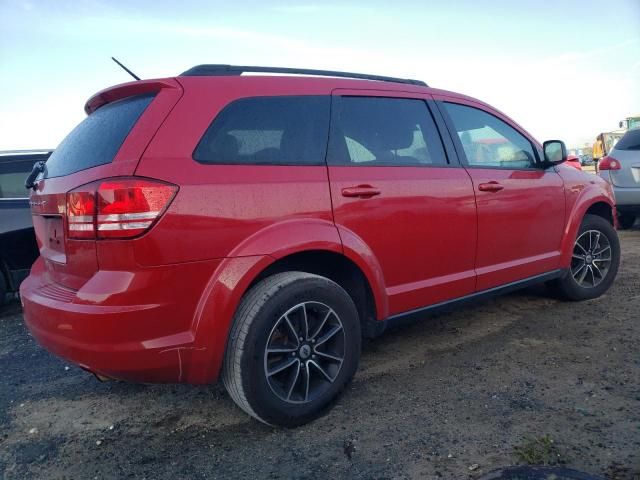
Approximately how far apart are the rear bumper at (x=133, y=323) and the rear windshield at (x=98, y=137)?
608 millimetres

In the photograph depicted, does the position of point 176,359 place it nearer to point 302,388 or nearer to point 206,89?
point 302,388

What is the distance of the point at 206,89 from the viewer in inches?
96.0

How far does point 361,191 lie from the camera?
2758 millimetres

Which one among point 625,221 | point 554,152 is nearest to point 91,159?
point 554,152

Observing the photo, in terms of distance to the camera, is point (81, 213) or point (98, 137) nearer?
point (81, 213)

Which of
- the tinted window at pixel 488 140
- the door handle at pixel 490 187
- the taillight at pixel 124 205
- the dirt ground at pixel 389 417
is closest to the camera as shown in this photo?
the taillight at pixel 124 205

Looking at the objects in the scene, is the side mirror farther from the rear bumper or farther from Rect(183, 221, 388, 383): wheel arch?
the rear bumper

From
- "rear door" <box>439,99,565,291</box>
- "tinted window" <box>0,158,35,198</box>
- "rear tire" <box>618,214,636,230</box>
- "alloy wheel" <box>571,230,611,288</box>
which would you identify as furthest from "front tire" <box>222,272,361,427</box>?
"rear tire" <box>618,214,636,230</box>

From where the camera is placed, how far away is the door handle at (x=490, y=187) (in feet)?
11.1

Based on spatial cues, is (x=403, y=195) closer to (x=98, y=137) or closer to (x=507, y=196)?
(x=507, y=196)

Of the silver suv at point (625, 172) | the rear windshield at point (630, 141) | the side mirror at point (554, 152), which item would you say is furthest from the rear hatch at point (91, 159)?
the rear windshield at point (630, 141)

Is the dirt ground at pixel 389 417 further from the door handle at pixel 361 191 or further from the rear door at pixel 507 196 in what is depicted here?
the door handle at pixel 361 191

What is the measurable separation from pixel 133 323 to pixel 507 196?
8.71 ft

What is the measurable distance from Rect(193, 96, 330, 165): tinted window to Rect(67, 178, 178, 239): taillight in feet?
0.91
